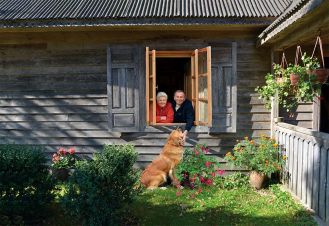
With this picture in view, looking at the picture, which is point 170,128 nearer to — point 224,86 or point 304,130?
point 224,86

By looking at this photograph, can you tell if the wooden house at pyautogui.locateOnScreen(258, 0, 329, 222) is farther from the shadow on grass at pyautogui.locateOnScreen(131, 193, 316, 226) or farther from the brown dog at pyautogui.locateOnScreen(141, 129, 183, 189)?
the brown dog at pyautogui.locateOnScreen(141, 129, 183, 189)

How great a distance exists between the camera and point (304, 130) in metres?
5.30

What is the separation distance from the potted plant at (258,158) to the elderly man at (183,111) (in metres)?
1.00

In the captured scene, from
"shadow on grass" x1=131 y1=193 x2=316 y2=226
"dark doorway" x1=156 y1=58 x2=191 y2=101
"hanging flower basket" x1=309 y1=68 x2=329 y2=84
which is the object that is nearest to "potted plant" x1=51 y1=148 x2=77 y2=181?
"shadow on grass" x1=131 y1=193 x2=316 y2=226

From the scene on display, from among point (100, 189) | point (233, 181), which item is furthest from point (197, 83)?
point (100, 189)

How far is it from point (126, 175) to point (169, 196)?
177 centimetres

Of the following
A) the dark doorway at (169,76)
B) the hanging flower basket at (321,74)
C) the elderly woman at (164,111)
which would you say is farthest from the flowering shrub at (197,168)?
the dark doorway at (169,76)

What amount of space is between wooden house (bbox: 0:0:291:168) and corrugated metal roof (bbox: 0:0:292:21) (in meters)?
0.02

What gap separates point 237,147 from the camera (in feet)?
21.6

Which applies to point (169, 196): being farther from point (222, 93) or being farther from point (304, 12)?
point (304, 12)

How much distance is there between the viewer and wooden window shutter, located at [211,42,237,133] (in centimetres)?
679

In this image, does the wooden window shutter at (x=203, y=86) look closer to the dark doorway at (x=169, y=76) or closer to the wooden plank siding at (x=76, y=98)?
the wooden plank siding at (x=76, y=98)

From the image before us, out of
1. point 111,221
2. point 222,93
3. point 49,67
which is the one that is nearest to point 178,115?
point 222,93

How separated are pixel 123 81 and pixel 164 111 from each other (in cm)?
112
